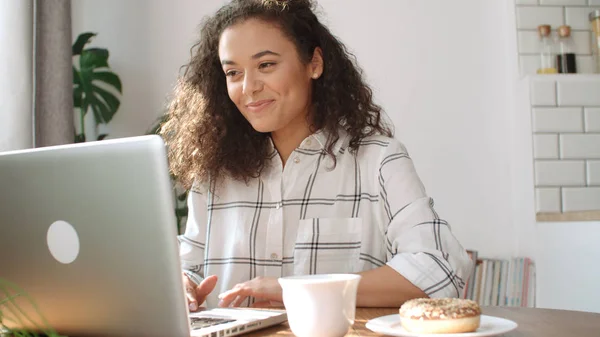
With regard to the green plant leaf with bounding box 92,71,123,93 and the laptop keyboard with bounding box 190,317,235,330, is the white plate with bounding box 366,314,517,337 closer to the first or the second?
the laptop keyboard with bounding box 190,317,235,330

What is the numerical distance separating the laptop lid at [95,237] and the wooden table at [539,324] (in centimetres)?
20

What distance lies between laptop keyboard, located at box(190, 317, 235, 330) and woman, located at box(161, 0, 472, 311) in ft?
1.54

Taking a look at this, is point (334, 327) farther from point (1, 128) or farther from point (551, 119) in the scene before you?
point (551, 119)

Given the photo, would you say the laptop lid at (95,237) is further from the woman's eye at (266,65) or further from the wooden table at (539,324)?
the woman's eye at (266,65)

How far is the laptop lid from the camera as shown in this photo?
0.79 meters

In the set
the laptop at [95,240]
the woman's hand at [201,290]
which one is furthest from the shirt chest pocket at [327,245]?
the laptop at [95,240]

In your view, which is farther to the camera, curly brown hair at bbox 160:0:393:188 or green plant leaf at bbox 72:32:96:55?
green plant leaf at bbox 72:32:96:55

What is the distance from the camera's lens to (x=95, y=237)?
0.83 metres

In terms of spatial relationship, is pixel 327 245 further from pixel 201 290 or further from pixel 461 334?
pixel 461 334

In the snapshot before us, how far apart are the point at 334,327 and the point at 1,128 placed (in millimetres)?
1803

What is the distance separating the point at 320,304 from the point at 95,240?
0.28 meters

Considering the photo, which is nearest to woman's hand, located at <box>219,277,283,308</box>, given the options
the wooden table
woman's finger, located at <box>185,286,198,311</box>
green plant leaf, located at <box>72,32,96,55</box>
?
woman's finger, located at <box>185,286,198,311</box>

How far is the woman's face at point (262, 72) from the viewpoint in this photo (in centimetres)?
170

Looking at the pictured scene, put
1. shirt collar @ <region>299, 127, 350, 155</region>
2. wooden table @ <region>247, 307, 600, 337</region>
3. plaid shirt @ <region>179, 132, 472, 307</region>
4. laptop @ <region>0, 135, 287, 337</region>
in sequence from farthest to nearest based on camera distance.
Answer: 1. shirt collar @ <region>299, 127, 350, 155</region>
2. plaid shirt @ <region>179, 132, 472, 307</region>
3. wooden table @ <region>247, 307, 600, 337</region>
4. laptop @ <region>0, 135, 287, 337</region>
